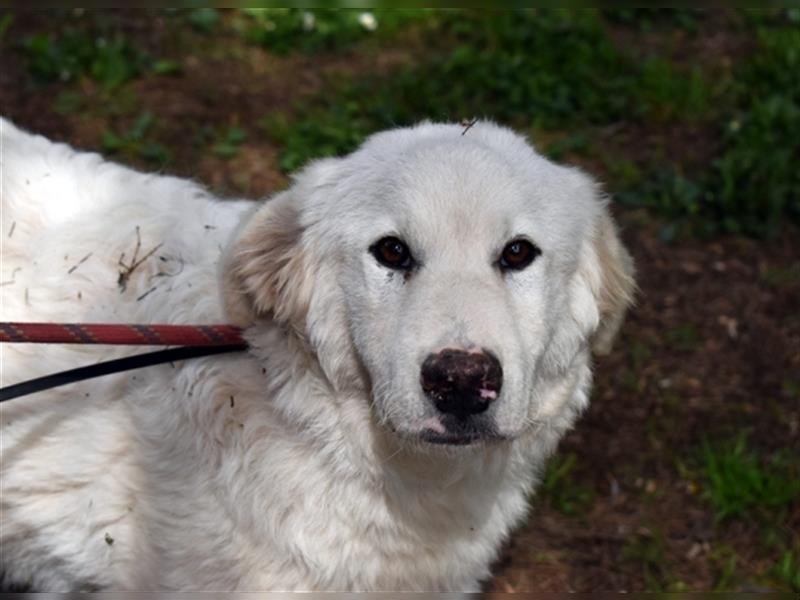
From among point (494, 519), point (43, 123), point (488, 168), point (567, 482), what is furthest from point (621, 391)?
point (43, 123)

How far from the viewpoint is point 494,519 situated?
327cm

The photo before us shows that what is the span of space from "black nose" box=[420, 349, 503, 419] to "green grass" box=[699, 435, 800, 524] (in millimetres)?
2156

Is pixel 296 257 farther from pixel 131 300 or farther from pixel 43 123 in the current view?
pixel 43 123

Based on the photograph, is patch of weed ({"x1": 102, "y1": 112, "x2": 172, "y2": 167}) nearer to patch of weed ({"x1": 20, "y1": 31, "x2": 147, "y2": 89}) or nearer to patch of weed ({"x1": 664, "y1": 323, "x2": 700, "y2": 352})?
patch of weed ({"x1": 20, "y1": 31, "x2": 147, "y2": 89})

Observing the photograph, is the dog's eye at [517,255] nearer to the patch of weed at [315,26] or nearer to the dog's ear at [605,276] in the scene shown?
the dog's ear at [605,276]

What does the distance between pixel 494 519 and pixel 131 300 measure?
1.25 metres

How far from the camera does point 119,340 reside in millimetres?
2912

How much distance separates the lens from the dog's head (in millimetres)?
2662

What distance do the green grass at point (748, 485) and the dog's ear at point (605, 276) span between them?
4.94 ft

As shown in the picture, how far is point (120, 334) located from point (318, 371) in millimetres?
537

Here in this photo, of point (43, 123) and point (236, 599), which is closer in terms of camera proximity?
point (236, 599)

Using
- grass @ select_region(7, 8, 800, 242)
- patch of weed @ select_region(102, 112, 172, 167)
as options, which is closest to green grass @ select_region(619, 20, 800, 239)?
grass @ select_region(7, 8, 800, 242)

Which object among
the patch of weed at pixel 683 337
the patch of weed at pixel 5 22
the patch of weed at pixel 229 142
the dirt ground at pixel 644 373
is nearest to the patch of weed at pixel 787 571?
the dirt ground at pixel 644 373

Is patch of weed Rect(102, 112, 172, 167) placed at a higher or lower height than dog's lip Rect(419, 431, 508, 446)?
lower
